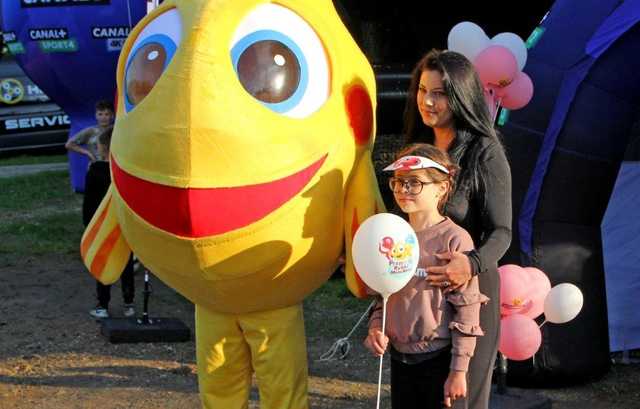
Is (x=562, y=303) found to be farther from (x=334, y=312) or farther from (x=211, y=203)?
(x=334, y=312)

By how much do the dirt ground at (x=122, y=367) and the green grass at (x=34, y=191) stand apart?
3800 mm

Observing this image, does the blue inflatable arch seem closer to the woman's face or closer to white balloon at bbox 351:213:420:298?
the woman's face

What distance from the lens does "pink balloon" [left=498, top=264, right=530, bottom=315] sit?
444cm

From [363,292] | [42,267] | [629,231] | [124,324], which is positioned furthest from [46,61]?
[363,292]

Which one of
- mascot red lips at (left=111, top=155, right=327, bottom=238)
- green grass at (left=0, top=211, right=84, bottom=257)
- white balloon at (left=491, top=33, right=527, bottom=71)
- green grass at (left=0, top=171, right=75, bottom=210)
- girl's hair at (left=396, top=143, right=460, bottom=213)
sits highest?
white balloon at (left=491, top=33, right=527, bottom=71)

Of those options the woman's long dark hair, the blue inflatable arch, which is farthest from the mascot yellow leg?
the blue inflatable arch

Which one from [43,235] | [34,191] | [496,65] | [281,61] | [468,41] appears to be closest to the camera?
[281,61]

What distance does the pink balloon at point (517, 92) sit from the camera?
493cm

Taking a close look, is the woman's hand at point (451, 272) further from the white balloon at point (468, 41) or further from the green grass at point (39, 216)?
the green grass at point (39, 216)

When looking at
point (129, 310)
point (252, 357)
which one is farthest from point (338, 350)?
point (252, 357)

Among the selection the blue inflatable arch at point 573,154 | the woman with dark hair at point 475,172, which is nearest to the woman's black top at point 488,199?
the woman with dark hair at point 475,172

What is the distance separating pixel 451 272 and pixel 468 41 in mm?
1748

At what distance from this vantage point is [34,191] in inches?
496

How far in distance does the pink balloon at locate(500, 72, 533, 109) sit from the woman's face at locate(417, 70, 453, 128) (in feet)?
4.23
